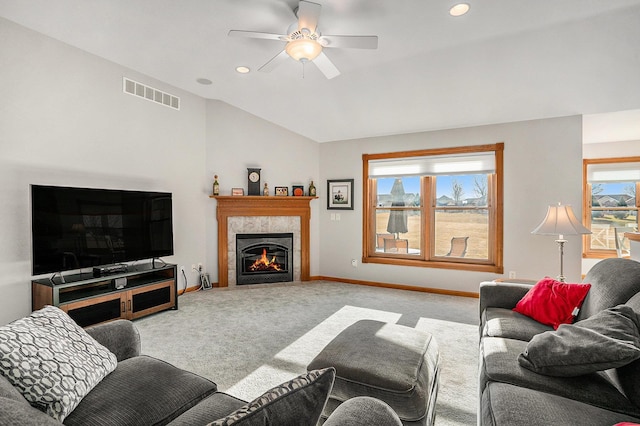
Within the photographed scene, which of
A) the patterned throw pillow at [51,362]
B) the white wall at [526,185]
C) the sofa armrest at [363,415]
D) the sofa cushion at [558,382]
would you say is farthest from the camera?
the white wall at [526,185]

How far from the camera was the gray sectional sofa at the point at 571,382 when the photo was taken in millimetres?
1252

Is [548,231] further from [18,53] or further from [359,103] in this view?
[18,53]

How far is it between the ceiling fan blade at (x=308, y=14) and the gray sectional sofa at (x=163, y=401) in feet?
7.93

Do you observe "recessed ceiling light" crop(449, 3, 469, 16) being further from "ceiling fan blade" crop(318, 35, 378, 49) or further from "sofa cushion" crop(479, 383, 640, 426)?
"sofa cushion" crop(479, 383, 640, 426)

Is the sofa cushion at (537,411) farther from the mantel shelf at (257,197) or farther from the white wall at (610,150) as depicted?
the white wall at (610,150)

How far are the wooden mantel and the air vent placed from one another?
1452mm

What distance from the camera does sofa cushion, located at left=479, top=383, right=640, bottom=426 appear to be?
3.94ft

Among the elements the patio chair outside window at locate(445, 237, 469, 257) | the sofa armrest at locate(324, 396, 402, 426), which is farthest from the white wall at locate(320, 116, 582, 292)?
the sofa armrest at locate(324, 396, 402, 426)

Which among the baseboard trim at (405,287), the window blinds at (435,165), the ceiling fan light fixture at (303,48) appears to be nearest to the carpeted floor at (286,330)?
the baseboard trim at (405,287)

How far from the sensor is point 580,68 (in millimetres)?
3264

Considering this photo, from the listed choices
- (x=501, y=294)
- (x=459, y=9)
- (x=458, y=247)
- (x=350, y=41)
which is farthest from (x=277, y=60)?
(x=458, y=247)

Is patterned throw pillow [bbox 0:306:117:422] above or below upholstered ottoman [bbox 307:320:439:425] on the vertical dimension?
above

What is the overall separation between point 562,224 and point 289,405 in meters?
3.34

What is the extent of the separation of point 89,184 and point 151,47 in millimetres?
1648
